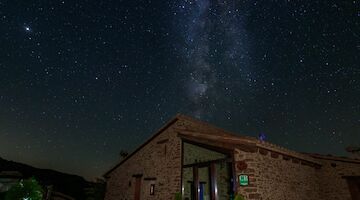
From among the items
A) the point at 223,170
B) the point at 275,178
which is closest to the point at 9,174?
Result: the point at 223,170

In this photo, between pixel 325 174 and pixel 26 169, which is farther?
pixel 26 169

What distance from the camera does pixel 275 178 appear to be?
30.9ft

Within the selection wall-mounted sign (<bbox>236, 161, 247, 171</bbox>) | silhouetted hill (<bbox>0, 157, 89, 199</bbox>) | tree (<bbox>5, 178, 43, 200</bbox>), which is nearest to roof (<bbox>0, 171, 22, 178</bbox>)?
tree (<bbox>5, 178, 43, 200</bbox>)

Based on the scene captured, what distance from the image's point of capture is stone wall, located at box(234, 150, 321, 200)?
8.60 meters

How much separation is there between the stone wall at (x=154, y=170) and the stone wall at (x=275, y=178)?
440cm

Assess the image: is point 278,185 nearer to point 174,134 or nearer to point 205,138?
point 205,138

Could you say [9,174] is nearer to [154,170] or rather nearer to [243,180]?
[154,170]

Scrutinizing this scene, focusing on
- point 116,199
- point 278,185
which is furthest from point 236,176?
point 116,199

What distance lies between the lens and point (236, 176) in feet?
29.0

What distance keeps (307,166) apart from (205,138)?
5187mm

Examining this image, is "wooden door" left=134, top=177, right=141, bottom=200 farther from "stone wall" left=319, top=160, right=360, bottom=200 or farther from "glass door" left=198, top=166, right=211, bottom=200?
"stone wall" left=319, top=160, right=360, bottom=200

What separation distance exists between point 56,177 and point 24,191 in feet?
79.5

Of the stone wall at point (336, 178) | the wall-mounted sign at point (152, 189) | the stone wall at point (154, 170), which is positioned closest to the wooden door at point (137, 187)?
the stone wall at point (154, 170)

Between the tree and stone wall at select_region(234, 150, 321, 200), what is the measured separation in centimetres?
833
